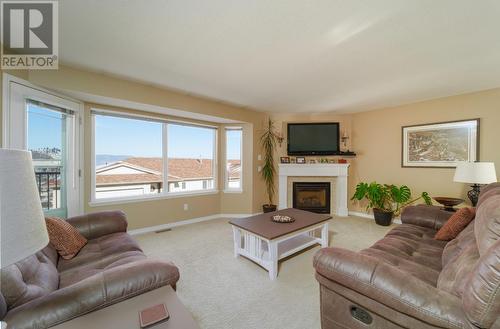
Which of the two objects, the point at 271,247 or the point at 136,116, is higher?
the point at 136,116

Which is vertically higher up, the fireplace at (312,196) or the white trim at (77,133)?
the white trim at (77,133)

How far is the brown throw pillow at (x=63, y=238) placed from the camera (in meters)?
1.75

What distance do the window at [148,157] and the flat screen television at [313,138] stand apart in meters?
1.79

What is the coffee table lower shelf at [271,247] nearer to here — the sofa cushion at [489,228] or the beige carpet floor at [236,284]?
the beige carpet floor at [236,284]

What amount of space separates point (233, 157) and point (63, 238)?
3247 millimetres

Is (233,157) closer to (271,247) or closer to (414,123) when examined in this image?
(271,247)

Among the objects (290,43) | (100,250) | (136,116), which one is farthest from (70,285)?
(136,116)

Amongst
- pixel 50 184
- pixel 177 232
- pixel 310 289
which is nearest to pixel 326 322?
pixel 310 289

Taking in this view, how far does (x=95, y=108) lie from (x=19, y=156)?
3.28m

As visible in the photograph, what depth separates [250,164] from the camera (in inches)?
181

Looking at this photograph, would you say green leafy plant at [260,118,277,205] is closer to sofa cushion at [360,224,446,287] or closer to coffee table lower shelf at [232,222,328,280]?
coffee table lower shelf at [232,222,328,280]

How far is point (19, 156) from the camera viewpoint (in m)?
0.54

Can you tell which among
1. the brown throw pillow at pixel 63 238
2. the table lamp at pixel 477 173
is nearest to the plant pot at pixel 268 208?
the table lamp at pixel 477 173

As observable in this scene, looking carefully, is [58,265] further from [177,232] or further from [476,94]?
[476,94]
